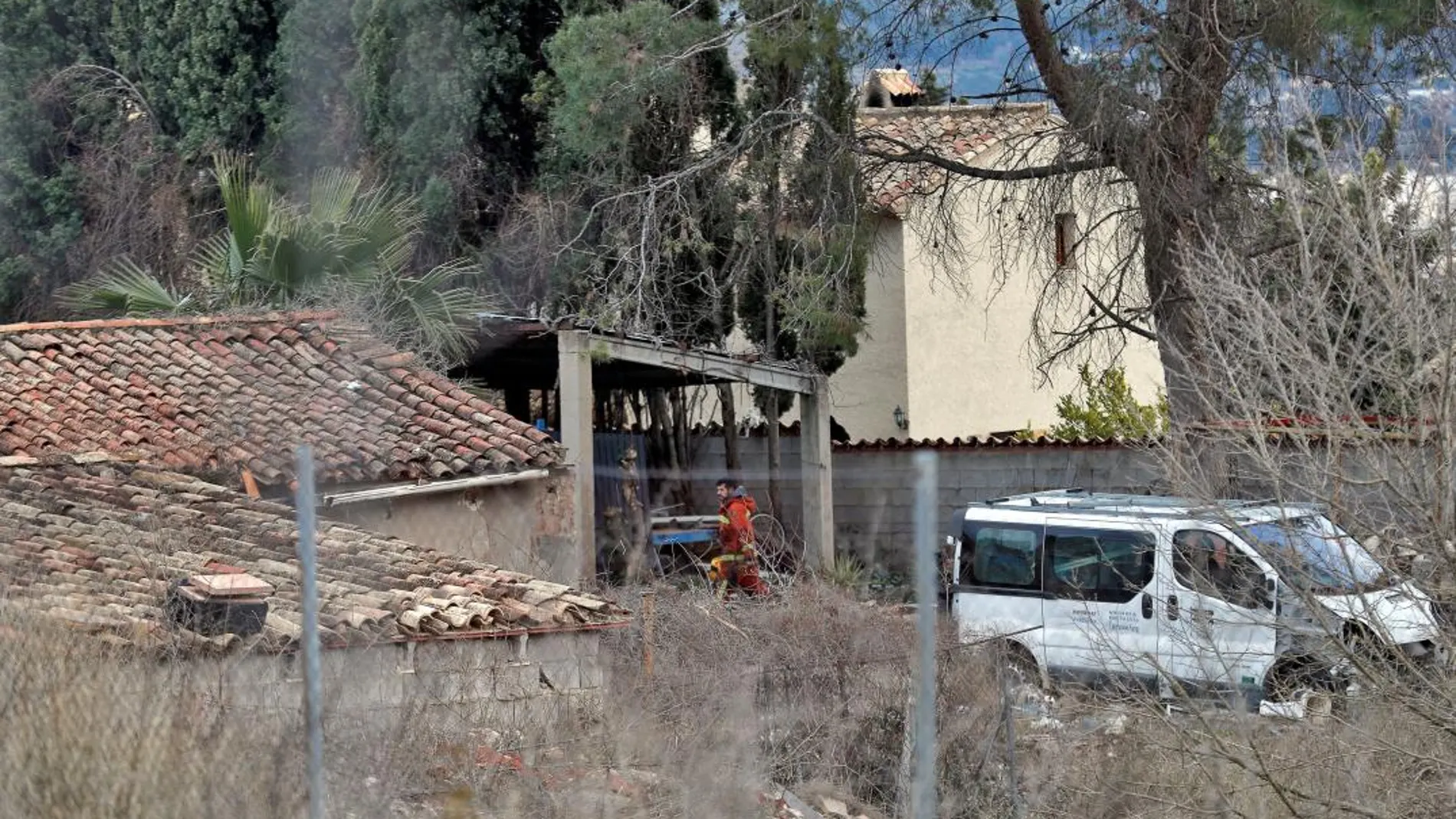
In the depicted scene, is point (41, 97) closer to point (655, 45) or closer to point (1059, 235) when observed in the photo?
point (655, 45)

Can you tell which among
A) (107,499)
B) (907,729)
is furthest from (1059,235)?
(107,499)

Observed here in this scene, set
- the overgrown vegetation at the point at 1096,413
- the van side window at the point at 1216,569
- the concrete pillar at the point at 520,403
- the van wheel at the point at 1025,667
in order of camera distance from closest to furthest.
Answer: the van side window at the point at 1216,569
the van wheel at the point at 1025,667
the concrete pillar at the point at 520,403
the overgrown vegetation at the point at 1096,413

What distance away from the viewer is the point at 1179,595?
1267 centimetres

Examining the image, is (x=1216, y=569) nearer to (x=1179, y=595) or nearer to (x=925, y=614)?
(x=1179, y=595)

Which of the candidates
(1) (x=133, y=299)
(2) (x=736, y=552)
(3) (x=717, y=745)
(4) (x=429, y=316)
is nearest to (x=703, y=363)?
(2) (x=736, y=552)

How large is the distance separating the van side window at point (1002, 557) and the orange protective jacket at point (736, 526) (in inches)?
94.7

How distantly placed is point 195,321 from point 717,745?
9.54 metres

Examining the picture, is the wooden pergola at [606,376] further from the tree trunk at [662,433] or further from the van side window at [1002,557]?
the van side window at [1002,557]

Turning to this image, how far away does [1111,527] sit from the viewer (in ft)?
44.4

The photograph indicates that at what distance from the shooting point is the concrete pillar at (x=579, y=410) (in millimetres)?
16969

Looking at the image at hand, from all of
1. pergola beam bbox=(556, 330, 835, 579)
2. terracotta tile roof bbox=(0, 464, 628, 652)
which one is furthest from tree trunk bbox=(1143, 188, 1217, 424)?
terracotta tile roof bbox=(0, 464, 628, 652)

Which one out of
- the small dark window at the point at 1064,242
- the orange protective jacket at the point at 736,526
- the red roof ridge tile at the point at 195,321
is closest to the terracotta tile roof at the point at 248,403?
the red roof ridge tile at the point at 195,321

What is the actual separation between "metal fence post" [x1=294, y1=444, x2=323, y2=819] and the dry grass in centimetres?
94

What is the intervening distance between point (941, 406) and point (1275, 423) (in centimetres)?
1673
